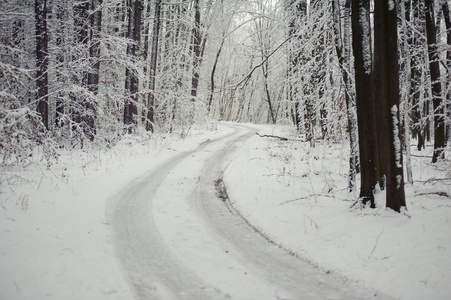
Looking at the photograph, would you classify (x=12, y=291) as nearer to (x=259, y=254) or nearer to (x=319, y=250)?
(x=259, y=254)

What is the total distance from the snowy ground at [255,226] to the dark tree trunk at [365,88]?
2.92 feet

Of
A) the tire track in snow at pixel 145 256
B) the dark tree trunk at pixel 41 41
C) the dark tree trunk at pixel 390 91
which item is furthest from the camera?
the dark tree trunk at pixel 41 41

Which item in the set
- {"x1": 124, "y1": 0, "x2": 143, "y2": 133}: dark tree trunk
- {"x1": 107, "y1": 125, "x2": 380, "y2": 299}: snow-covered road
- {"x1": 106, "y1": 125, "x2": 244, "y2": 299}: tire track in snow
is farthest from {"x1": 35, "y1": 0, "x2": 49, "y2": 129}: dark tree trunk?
{"x1": 106, "y1": 125, "x2": 244, "y2": 299}: tire track in snow

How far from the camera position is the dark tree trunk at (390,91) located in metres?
4.98

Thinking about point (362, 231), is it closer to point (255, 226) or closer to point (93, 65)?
point (255, 226)

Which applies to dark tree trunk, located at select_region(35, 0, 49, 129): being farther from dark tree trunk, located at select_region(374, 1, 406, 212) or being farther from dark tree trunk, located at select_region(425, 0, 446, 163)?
dark tree trunk, located at select_region(425, 0, 446, 163)

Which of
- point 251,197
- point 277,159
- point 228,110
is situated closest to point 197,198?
point 251,197

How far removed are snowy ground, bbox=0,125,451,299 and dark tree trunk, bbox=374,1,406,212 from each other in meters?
0.68

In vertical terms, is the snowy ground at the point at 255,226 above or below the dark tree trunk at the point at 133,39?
below

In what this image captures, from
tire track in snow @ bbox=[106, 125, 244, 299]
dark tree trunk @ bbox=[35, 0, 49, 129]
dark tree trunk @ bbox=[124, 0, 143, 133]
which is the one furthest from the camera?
dark tree trunk @ bbox=[124, 0, 143, 133]

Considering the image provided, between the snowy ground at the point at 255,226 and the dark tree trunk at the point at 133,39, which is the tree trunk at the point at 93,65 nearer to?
the dark tree trunk at the point at 133,39

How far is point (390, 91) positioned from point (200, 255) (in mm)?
4487

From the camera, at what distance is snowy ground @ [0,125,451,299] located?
3.45 metres

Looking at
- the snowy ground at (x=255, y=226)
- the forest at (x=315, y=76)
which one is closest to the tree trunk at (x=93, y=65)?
the forest at (x=315, y=76)
